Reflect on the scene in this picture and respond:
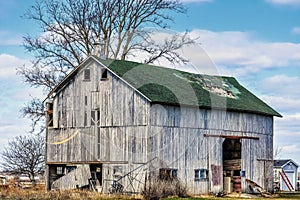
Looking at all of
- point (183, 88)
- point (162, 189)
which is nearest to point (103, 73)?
point (183, 88)

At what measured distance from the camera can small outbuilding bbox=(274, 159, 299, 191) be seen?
2296 inches

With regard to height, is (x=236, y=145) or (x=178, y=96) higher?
(x=178, y=96)

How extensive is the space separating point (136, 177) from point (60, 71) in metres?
14.7

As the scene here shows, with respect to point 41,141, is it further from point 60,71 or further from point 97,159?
point 97,159

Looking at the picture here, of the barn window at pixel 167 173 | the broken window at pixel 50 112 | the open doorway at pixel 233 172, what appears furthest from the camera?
the open doorway at pixel 233 172

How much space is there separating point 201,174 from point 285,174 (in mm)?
20954

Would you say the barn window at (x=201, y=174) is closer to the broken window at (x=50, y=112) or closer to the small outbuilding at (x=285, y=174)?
the broken window at (x=50, y=112)

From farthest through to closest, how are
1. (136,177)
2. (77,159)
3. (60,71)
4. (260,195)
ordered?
(60,71) < (260,195) < (77,159) < (136,177)

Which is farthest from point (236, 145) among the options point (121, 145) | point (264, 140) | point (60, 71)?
point (60, 71)

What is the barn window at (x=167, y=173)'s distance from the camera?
37312mm

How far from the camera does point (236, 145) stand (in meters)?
45.6

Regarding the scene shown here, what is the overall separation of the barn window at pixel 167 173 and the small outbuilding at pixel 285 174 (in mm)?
21142

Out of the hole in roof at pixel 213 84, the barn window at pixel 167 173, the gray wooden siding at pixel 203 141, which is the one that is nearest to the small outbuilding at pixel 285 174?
the gray wooden siding at pixel 203 141

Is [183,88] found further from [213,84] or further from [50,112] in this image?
[50,112]
